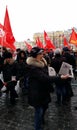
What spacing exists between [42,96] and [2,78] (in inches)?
198

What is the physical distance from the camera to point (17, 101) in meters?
11.0

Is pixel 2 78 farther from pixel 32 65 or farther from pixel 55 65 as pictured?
pixel 32 65

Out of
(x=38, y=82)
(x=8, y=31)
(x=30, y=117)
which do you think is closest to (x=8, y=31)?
(x=8, y=31)

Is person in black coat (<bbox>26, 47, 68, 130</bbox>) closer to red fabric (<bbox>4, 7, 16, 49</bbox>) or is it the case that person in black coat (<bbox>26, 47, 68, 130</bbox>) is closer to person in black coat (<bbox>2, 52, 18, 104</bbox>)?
person in black coat (<bbox>2, 52, 18, 104</bbox>)

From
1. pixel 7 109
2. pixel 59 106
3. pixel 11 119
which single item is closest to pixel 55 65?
pixel 59 106

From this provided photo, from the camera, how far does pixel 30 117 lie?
8438mm

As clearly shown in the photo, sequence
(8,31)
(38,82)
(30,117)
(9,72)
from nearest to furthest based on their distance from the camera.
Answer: (38,82), (30,117), (9,72), (8,31)

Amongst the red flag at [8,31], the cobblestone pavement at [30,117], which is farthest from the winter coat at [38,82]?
the red flag at [8,31]

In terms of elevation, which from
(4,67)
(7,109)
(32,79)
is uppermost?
(32,79)

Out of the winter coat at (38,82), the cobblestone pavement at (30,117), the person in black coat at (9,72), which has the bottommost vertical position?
the cobblestone pavement at (30,117)

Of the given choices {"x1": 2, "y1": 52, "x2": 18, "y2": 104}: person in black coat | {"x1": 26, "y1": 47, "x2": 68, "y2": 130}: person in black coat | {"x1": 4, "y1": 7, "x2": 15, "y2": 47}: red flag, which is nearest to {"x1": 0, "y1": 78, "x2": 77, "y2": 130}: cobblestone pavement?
{"x1": 2, "y1": 52, "x2": 18, "y2": 104}: person in black coat

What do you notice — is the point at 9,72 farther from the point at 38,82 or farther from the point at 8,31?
the point at 8,31

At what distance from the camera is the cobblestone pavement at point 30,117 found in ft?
24.6

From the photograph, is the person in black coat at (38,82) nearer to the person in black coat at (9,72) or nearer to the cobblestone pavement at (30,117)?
the cobblestone pavement at (30,117)
